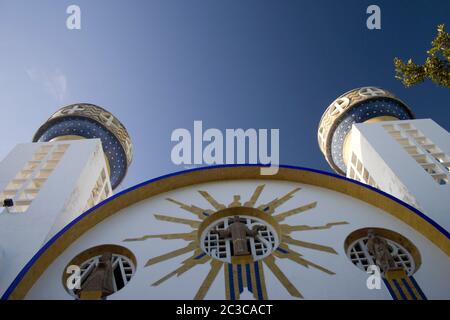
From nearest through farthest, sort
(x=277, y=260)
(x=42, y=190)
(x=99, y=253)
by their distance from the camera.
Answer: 1. (x=277, y=260)
2. (x=99, y=253)
3. (x=42, y=190)

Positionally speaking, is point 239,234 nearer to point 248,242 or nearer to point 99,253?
point 248,242

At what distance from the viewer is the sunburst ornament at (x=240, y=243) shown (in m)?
8.35

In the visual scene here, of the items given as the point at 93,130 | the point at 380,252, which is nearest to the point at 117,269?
the point at 380,252

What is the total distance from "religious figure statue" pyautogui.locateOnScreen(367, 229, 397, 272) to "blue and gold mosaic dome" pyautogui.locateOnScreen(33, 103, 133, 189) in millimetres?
10221

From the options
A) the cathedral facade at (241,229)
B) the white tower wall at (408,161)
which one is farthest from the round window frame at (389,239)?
the white tower wall at (408,161)

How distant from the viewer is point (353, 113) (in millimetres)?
16844

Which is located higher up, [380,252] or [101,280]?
[380,252]

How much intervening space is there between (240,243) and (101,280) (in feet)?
8.88

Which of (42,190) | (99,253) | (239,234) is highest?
(42,190)

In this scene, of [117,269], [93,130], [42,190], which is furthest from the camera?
[93,130]

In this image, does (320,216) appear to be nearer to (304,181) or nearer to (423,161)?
(304,181)

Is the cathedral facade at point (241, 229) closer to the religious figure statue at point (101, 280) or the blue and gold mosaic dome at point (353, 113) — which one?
the religious figure statue at point (101, 280)
